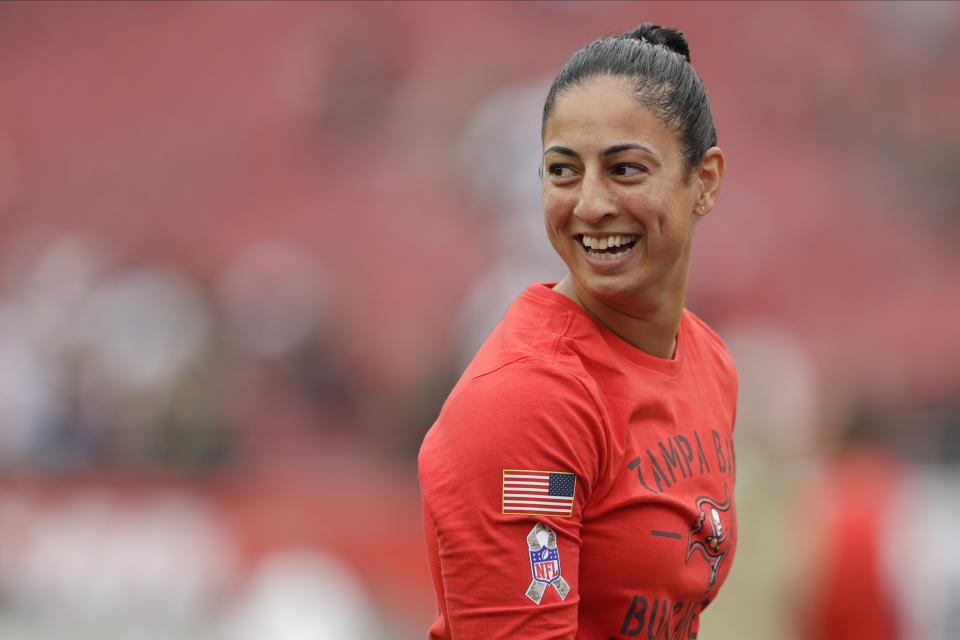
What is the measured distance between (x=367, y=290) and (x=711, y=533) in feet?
33.9

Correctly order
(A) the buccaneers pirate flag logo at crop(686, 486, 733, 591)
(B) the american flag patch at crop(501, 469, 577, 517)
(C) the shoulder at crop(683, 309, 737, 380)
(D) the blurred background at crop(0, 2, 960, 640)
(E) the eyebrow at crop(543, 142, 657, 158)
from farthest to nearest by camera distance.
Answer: (D) the blurred background at crop(0, 2, 960, 640) < (C) the shoulder at crop(683, 309, 737, 380) < (A) the buccaneers pirate flag logo at crop(686, 486, 733, 591) < (E) the eyebrow at crop(543, 142, 657, 158) < (B) the american flag patch at crop(501, 469, 577, 517)

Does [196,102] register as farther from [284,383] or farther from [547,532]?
[547,532]

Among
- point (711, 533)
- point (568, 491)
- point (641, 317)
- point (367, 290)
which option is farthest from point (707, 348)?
point (367, 290)

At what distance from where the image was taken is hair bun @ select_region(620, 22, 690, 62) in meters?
2.14

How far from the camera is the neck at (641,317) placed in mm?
2162

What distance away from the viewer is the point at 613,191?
1993 mm

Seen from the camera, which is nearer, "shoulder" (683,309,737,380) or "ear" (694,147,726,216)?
"ear" (694,147,726,216)

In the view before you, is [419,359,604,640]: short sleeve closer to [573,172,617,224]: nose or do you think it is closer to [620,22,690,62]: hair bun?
[573,172,617,224]: nose

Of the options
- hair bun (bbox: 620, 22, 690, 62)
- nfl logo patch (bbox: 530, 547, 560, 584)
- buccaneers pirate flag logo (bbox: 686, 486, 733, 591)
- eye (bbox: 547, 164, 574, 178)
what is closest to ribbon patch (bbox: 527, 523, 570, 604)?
nfl logo patch (bbox: 530, 547, 560, 584)

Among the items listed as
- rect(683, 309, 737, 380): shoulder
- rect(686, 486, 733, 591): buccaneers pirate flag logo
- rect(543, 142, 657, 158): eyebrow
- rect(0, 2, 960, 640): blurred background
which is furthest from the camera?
rect(0, 2, 960, 640): blurred background

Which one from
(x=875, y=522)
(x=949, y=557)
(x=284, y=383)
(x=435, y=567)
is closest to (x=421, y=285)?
(x=284, y=383)

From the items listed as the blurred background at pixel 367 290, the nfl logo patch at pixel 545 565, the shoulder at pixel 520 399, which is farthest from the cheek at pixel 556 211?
the blurred background at pixel 367 290

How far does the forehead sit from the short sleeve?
0.41 meters

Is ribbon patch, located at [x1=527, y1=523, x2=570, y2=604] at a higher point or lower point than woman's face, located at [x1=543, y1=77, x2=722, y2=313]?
lower
